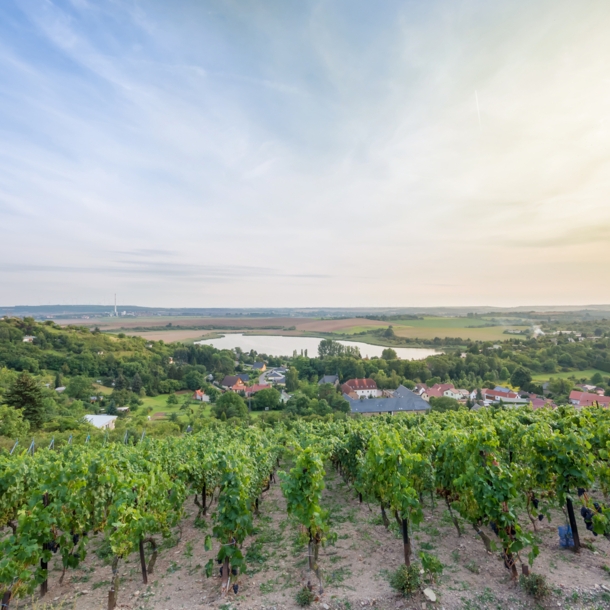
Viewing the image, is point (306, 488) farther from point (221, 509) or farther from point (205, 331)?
point (205, 331)

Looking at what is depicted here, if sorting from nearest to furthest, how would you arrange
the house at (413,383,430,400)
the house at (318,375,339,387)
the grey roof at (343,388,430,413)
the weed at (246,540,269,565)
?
1. the weed at (246,540,269,565)
2. the grey roof at (343,388,430,413)
3. the house at (413,383,430,400)
4. the house at (318,375,339,387)

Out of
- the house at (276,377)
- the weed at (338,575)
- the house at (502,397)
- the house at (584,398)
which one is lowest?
the house at (276,377)

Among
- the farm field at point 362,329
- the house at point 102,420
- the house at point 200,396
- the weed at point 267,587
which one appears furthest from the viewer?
the farm field at point 362,329

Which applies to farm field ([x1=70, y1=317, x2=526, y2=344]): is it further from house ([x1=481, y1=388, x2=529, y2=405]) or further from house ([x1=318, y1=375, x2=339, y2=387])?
house ([x1=481, y1=388, x2=529, y2=405])

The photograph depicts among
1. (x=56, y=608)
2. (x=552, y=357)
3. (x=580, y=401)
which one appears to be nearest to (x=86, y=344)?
(x=56, y=608)

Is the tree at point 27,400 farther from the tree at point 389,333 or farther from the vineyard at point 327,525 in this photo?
the tree at point 389,333

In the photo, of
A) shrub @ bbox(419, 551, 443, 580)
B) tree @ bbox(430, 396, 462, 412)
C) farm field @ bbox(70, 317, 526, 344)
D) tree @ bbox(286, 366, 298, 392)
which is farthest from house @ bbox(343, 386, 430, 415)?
farm field @ bbox(70, 317, 526, 344)

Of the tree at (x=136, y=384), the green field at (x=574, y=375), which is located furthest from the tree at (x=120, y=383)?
the green field at (x=574, y=375)

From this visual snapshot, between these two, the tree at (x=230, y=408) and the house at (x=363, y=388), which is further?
the house at (x=363, y=388)
